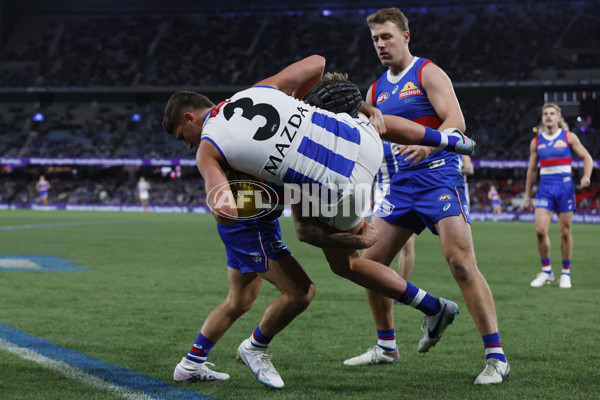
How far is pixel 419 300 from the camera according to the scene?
4289 mm

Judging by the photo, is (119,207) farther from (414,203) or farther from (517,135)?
(414,203)

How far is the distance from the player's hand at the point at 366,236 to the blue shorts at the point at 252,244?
0.57 metres

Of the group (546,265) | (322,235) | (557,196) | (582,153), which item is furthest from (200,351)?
(582,153)

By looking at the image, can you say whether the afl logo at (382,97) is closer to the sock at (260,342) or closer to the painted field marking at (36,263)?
the sock at (260,342)

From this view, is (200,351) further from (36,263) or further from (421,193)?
(36,263)

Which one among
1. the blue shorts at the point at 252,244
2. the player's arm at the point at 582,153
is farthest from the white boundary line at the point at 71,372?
the player's arm at the point at 582,153

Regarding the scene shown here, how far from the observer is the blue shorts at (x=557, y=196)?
9727mm

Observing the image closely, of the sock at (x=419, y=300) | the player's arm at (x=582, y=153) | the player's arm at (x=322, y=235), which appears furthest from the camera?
the player's arm at (x=582, y=153)

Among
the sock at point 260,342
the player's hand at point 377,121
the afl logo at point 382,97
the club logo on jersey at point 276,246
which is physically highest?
the afl logo at point 382,97

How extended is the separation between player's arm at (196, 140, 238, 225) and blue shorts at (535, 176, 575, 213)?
736cm

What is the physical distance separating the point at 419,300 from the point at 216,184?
167 cm

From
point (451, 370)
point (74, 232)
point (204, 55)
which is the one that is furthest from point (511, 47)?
point (451, 370)

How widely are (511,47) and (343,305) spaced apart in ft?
133

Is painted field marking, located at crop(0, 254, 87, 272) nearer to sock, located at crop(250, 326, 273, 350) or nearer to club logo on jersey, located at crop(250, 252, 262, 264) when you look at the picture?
sock, located at crop(250, 326, 273, 350)
